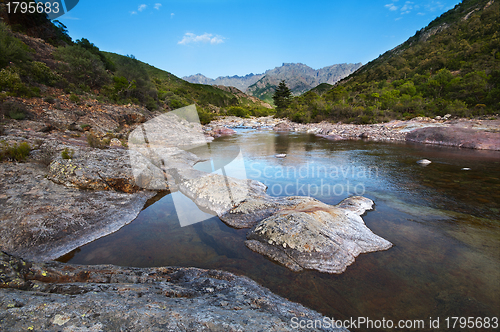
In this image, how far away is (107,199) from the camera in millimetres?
7125

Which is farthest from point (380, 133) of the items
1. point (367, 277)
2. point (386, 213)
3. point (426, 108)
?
point (367, 277)

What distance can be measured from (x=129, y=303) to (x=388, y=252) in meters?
5.60

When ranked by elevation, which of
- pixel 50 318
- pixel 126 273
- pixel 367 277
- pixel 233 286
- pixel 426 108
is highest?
pixel 426 108

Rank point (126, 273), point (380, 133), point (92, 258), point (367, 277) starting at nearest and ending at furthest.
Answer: point (126, 273) < point (367, 277) < point (92, 258) < point (380, 133)

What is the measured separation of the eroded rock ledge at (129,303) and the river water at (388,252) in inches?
32.2

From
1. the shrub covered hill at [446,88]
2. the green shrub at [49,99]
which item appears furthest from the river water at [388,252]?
the shrub covered hill at [446,88]

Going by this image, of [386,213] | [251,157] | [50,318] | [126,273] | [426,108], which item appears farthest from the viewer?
[426,108]

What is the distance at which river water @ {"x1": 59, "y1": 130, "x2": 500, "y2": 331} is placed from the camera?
366 centimetres

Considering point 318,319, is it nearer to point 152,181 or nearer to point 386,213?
point 386,213

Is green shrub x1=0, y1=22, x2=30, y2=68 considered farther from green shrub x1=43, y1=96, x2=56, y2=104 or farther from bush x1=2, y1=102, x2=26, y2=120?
bush x1=2, y1=102, x2=26, y2=120

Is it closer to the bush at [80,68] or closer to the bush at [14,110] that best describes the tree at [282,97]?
the bush at [80,68]

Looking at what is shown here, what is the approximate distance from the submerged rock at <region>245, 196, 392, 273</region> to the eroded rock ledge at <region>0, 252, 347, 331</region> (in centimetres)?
118

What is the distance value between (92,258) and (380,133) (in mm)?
30524

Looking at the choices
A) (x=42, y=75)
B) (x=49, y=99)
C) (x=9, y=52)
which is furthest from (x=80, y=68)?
(x=49, y=99)
